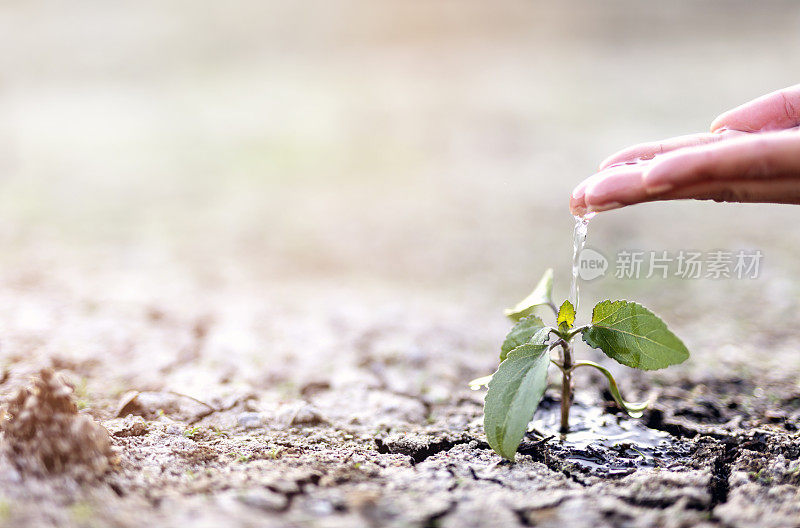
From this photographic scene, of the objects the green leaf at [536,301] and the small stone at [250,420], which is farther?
the small stone at [250,420]

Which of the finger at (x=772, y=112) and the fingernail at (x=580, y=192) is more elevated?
the finger at (x=772, y=112)

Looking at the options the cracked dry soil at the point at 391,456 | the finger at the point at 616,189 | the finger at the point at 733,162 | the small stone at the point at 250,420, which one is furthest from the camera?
the small stone at the point at 250,420

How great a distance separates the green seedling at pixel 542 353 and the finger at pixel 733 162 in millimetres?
347

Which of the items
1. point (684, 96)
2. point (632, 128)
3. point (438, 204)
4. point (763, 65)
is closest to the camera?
point (438, 204)

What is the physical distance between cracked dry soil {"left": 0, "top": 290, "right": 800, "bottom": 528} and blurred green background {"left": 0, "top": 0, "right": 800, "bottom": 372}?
78 cm

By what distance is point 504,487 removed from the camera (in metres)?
1.57

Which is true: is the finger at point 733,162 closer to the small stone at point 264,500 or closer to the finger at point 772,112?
the finger at point 772,112

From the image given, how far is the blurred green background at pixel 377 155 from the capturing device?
3.42m

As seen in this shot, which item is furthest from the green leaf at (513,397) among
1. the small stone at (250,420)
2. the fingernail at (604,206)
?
the small stone at (250,420)

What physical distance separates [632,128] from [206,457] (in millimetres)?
5159

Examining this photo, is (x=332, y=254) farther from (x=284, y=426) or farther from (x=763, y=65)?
(x=763, y=65)

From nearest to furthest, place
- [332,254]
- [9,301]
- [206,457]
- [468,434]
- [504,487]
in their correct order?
[504,487] < [206,457] < [468,434] < [9,301] < [332,254]

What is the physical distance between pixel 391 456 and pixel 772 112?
1.72m

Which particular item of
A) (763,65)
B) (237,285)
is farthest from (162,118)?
(763,65)
